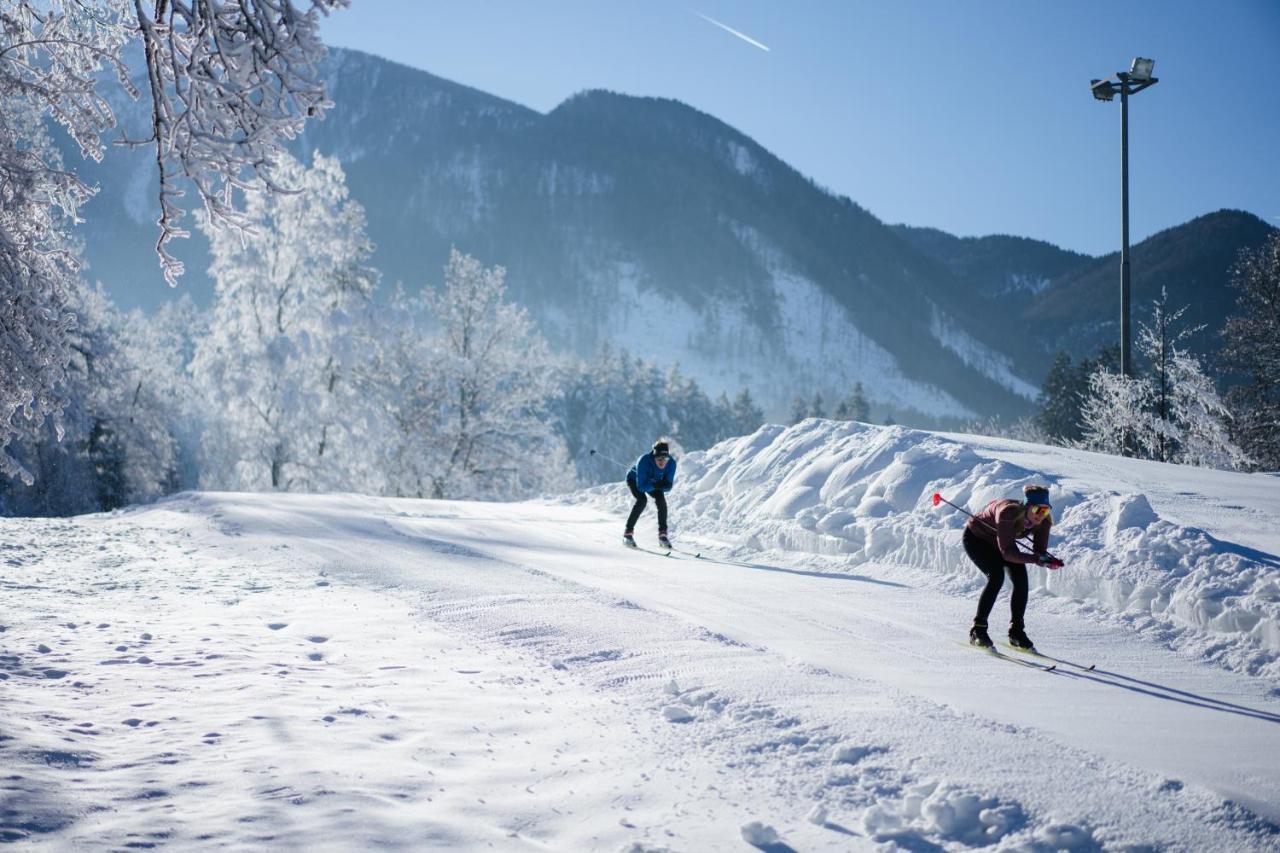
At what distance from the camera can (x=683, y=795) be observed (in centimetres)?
382

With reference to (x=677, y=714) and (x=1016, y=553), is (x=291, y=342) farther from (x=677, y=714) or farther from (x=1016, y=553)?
(x=1016, y=553)

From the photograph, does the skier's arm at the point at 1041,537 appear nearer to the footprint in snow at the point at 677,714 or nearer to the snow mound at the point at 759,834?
the footprint in snow at the point at 677,714

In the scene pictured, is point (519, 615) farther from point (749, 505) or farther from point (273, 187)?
point (749, 505)

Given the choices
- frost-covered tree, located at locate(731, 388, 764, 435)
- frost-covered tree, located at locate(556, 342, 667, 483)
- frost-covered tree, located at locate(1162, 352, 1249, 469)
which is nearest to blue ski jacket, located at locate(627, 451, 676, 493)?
frost-covered tree, located at locate(1162, 352, 1249, 469)

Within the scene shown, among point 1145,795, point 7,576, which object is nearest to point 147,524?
point 7,576

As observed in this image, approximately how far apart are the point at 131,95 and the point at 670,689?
20.5 feet

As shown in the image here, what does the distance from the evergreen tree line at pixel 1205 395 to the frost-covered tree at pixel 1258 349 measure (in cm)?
3

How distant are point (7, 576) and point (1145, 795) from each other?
11.0 metres

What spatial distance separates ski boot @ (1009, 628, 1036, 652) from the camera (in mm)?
6664

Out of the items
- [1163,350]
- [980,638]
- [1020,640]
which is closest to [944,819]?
[980,638]

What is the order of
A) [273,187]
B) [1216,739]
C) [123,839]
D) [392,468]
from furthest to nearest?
[392,468], [273,187], [1216,739], [123,839]

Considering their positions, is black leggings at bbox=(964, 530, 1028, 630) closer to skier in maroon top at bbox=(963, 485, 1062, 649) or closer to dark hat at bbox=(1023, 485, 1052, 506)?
skier in maroon top at bbox=(963, 485, 1062, 649)

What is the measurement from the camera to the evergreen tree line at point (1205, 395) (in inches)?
848

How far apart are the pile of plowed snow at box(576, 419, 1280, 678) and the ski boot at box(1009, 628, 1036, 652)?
4.79 ft
